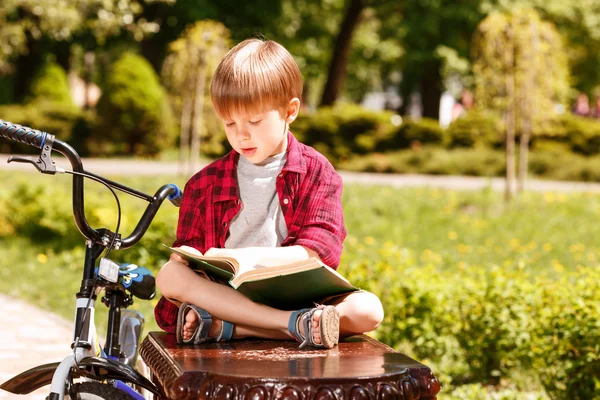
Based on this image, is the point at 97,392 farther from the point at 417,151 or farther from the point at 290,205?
the point at 417,151

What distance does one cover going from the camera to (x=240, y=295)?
7.93 feet

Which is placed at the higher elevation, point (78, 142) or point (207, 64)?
point (207, 64)

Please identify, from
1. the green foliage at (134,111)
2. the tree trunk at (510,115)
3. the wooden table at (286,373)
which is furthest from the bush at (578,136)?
the wooden table at (286,373)

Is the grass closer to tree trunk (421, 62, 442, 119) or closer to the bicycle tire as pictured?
the bicycle tire

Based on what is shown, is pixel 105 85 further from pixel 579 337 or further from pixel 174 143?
pixel 579 337

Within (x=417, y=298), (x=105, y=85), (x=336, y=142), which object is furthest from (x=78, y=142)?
(x=417, y=298)

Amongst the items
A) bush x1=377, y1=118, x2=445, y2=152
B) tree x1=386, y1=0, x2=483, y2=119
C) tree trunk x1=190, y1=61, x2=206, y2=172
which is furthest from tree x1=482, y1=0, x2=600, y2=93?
tree trunk x1=190, y1=61, x2=206, y2=172

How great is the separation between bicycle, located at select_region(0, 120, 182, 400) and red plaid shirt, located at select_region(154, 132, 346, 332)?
0.10 m

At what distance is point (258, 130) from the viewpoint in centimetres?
245

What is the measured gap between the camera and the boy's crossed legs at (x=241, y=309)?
2.40 meters

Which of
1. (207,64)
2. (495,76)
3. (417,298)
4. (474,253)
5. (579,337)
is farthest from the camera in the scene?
(207,64)

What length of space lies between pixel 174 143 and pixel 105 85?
2.00 m

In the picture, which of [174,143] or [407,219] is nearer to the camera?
[407,219]

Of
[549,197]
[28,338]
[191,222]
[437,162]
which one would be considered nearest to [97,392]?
[191,222]
